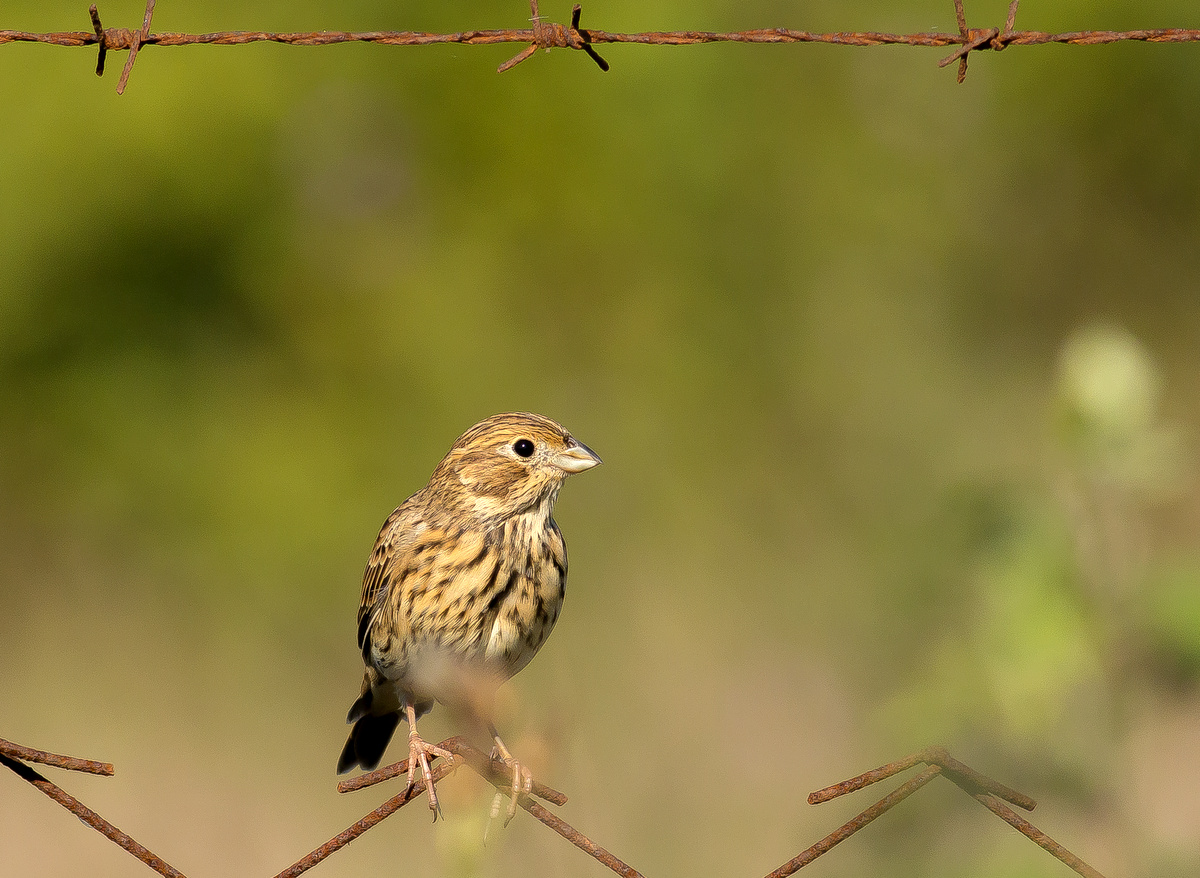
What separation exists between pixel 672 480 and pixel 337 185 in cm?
309

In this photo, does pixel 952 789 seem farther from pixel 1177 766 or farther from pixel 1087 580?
pixel 1177 766

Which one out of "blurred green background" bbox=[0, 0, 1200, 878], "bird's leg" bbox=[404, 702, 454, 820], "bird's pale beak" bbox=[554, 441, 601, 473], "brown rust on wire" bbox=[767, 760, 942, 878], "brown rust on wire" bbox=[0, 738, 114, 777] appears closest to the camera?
"brown rust on wire" bbox=[0, 738, 114, 777]

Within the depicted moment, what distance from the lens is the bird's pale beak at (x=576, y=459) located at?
149 inches

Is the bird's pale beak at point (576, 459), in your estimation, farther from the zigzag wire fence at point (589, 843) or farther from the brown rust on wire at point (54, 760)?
the brown rust on wire at point (54, 760)

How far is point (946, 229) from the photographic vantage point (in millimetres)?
9586

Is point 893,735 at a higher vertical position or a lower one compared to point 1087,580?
lower

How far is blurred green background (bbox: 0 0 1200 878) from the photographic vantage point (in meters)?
7.61

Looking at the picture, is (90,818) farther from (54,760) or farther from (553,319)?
(553,319)

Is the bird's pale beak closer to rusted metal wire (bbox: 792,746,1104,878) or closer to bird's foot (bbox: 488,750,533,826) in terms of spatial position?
bird's foot (bbox: 488,750,533,826)

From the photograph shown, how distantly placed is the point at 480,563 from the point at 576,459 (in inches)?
16.9

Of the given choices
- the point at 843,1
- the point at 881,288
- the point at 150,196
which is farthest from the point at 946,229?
the point at 150,196

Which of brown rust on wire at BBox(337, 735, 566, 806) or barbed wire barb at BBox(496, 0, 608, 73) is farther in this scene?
barbed wire barb at BBox(496, 0, 608, 73)

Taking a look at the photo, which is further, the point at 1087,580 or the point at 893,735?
the point at 893,735

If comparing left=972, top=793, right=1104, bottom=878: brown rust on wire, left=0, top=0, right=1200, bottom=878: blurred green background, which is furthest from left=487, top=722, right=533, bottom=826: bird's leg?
left=0, top=0, right=1200, bottom=878: blurred green background
